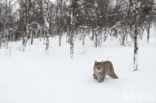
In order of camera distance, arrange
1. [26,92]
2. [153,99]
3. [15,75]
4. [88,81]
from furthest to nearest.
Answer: [15,75]
[88,81]
[26,92]
[153,99]

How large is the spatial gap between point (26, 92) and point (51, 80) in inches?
47.5

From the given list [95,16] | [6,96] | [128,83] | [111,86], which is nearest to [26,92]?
[6,96]

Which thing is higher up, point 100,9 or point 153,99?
point 100,9

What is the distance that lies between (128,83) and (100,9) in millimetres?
15894

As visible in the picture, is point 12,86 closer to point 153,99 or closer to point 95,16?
point 153,99

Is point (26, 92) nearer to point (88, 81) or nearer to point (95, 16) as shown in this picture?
point (88, 81)

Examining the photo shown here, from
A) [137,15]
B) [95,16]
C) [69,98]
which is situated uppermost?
[95,16]

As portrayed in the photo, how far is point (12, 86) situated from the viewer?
16.1 ft

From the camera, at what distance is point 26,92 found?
4461 millimetres

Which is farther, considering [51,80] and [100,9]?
[100,9]

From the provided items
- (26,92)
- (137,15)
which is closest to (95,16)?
(137,15)

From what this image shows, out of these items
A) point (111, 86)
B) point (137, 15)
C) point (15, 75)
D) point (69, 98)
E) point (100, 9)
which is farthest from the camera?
point (100, 9)

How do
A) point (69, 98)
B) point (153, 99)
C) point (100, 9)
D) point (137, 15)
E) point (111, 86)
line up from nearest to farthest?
point (153, 99)
point (69, 98)
point (111, 86)
point (137, 15)
point (100, 9)

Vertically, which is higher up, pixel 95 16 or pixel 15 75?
pixel 95 16
